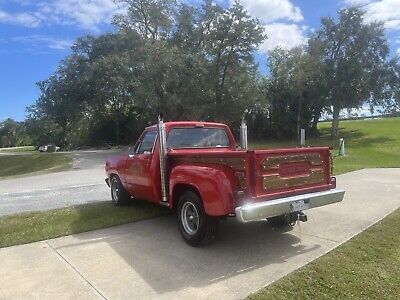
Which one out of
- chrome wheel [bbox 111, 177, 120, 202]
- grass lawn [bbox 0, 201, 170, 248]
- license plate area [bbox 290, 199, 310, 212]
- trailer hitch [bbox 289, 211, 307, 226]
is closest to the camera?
license plate area [bbox 290, 199, 310, 212]

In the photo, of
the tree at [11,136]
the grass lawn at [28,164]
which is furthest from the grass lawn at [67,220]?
the tree at [11,136]

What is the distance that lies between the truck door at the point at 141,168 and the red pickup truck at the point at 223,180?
2 centimetres

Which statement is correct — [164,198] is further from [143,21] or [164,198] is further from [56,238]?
[143,21]

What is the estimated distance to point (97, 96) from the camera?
1400 inches

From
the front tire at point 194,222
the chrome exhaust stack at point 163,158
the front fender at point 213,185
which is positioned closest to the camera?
the front fender at point 213,185

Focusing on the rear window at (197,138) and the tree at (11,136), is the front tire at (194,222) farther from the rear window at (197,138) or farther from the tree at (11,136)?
the tree at (11,136)

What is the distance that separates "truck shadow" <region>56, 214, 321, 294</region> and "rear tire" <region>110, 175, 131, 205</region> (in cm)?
131

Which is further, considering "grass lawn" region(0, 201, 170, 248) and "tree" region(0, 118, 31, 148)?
"tree" region(0, 118, 31, 148)

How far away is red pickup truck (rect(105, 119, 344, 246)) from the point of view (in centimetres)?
454

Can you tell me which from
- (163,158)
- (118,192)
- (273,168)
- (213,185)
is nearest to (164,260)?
(213,185)

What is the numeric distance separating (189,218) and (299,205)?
1561 mm

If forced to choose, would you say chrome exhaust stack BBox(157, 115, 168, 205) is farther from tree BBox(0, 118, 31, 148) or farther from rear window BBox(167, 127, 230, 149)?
tree BBox(0, 118, 31, 148)

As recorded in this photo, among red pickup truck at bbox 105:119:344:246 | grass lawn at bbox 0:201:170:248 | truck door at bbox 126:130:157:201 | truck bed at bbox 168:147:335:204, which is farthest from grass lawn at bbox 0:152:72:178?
truck bed at bbox 168:147:335:204

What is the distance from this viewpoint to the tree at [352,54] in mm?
37972
